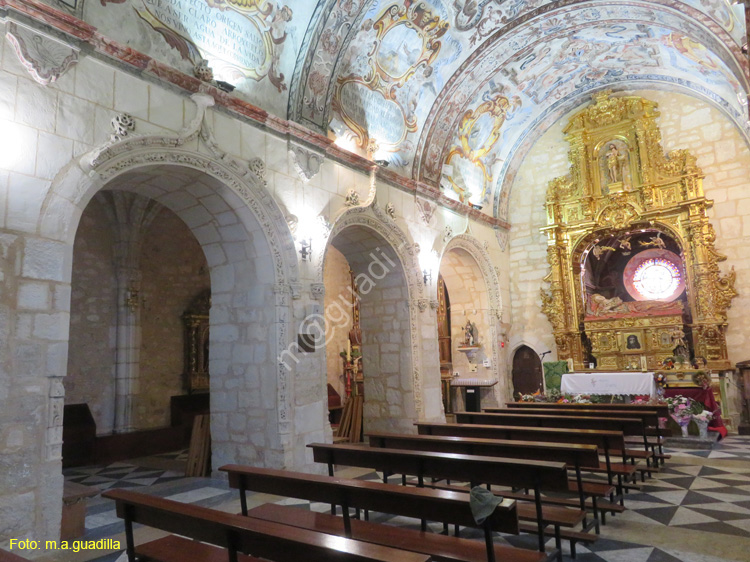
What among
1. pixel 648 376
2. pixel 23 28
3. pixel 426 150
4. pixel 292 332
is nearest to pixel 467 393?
pixel 648 376

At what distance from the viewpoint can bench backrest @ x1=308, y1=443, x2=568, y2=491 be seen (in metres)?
3.70

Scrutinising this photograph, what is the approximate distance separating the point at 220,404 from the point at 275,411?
3.23 ft

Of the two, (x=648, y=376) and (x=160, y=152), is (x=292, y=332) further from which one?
(x=648, y=376)

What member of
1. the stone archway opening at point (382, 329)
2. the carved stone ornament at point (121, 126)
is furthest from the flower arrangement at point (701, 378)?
the carved stone ornament at point (121, 126)

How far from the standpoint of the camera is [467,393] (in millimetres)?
12898

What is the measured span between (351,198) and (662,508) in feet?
19.9

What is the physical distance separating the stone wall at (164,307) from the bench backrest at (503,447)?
663 cm

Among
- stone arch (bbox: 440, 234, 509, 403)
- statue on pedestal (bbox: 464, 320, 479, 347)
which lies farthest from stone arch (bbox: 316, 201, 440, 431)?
statue on pedestal (bbox: 464, 320, 479, 347)

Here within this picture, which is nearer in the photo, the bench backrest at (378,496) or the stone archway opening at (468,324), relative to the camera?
the bench backrest at (378,496)

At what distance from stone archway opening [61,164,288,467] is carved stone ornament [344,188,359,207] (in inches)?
80.6

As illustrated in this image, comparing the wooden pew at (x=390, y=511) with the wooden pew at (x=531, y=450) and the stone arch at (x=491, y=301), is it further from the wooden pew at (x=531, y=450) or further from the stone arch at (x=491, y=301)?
the stone arch at (x=491, y=301)

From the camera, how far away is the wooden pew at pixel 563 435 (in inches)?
209

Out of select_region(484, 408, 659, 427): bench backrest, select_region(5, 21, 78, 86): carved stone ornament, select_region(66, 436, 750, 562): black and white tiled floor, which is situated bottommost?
select_region(66, 436, 750, 562): black and white tiled floor

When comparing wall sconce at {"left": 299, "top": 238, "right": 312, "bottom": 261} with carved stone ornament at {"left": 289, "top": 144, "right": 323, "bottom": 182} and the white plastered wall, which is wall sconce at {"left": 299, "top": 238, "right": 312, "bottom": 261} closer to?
carved stone ornament at {"left": 289, "top": 144, "right": 323, "bottom": 182}
